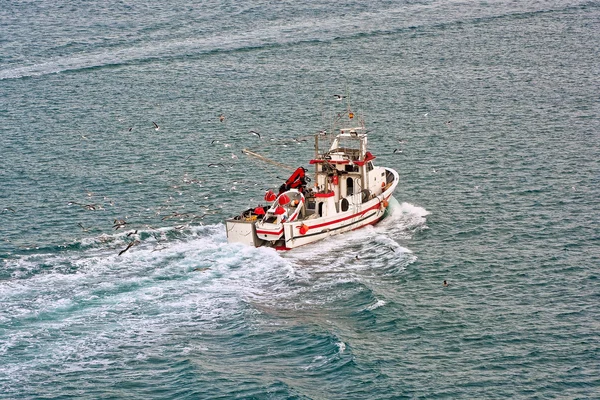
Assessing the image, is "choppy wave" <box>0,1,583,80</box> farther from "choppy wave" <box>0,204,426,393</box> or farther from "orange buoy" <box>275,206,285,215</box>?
"orange buoy" <box>275,206,285,215</box>

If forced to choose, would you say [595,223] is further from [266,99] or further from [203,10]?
[203,10]

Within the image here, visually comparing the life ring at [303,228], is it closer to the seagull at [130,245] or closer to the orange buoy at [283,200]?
the orange buoy at [283,200]

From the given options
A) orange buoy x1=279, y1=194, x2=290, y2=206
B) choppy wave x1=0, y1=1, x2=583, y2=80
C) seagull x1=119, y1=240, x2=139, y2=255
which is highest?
choppy wave x1=0, y1=1, x2=583, y2=80

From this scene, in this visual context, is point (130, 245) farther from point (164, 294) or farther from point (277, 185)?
point (277, 185)

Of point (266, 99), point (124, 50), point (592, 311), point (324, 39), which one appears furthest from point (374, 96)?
point (592, 311)

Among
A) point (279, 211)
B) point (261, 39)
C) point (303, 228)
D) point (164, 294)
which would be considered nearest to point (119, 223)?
point (279, 211)

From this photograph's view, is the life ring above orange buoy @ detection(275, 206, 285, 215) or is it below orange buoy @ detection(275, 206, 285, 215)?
below

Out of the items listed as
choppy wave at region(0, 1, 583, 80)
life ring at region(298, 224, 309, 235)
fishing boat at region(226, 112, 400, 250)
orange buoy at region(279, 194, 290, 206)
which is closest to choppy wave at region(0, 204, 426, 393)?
fishing boat at region(226, 112, 400, 250)
